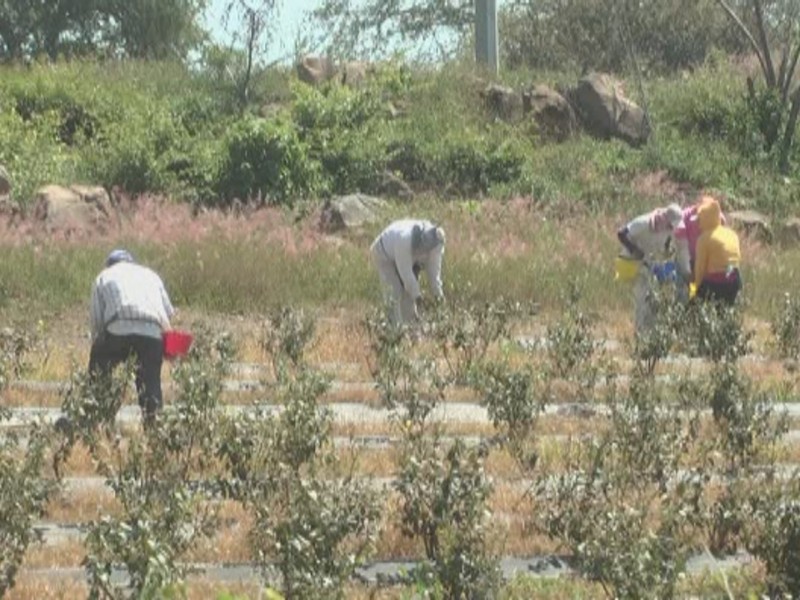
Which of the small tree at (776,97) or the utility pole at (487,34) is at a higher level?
the utility pole at (487,34)

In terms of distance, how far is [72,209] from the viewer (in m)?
24.6

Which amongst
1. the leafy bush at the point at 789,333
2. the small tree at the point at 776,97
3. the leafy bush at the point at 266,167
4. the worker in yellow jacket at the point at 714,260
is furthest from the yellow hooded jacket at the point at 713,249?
the small tree at the point at 776,97

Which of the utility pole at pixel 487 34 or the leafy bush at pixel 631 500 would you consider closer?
the leafy bush at pixel 631 500

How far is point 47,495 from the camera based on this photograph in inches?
368

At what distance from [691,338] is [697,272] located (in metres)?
1.24

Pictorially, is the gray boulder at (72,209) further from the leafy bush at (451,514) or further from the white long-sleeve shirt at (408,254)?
the leafy bush at (451,514)

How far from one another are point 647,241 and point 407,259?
2322mm

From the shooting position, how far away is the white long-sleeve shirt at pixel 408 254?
17.3 meters

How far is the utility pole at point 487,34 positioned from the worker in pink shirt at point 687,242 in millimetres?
16992

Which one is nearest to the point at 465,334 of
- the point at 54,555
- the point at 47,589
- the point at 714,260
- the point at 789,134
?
the point at 714,260

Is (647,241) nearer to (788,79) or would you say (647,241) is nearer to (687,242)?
(687,242)

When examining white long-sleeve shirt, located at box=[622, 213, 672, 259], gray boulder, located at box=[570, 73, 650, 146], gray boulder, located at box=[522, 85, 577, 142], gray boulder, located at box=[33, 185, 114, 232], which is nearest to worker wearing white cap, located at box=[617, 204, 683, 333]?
white long-sleeve shirt, located at box=[622, 213, 672, 259]

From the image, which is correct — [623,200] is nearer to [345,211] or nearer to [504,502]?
[345,211]

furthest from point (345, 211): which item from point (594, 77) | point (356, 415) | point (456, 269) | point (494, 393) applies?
point (494, 393)
